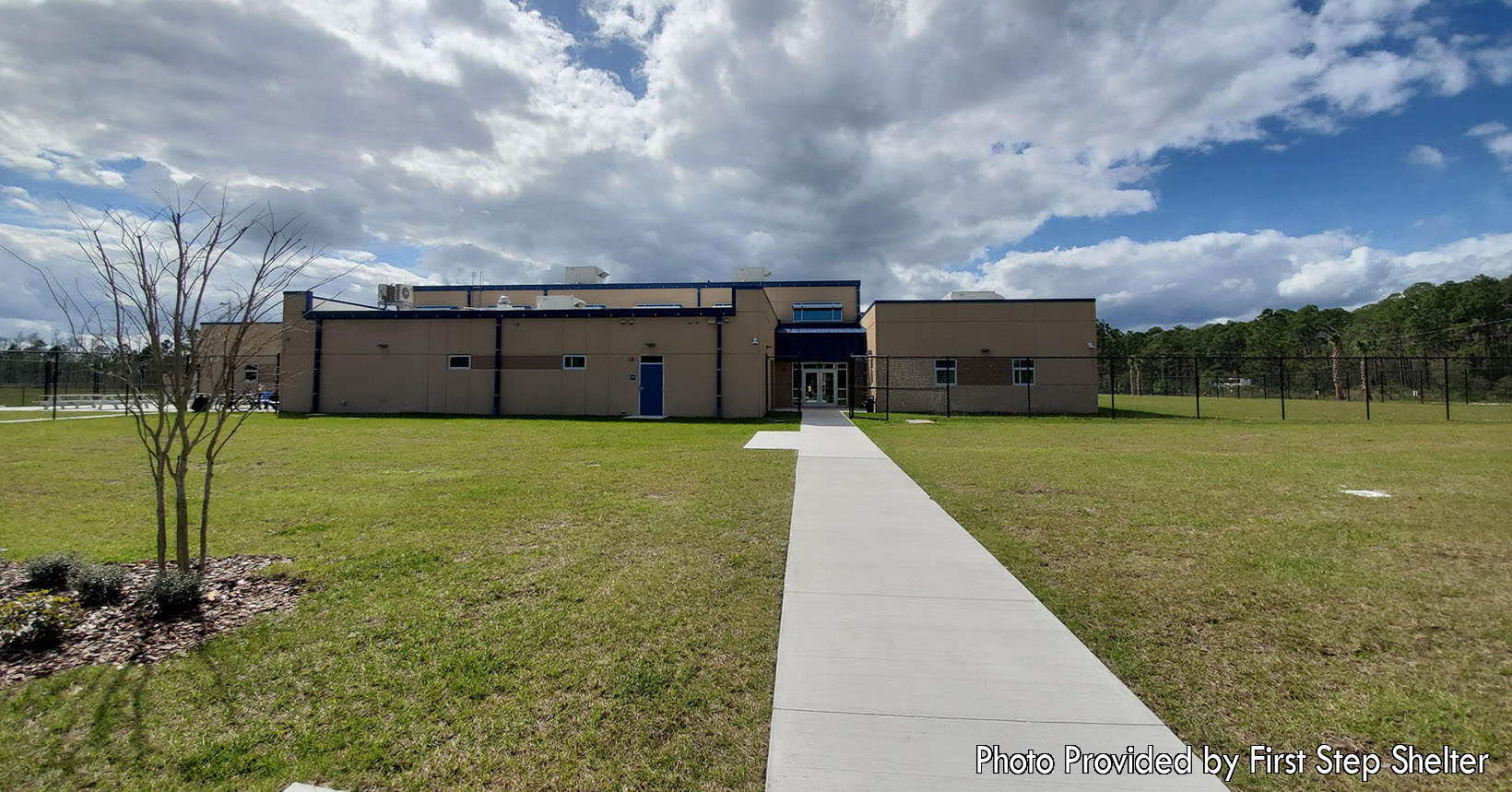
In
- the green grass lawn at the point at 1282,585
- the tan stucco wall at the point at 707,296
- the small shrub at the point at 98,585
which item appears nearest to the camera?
the green grass lawn at the point at 1282,585

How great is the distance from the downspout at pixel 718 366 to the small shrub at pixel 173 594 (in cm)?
1926

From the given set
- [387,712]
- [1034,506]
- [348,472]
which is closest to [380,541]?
[387,712]

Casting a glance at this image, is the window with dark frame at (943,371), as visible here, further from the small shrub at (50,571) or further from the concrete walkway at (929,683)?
the small shrub at (50,571)

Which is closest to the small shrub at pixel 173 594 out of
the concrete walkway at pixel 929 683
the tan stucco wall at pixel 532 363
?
the concrete walkway at pixel 929 683

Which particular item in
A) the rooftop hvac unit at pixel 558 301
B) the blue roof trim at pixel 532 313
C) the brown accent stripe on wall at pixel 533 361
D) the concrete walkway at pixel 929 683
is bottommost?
the concrete walkway at pixel 929 683

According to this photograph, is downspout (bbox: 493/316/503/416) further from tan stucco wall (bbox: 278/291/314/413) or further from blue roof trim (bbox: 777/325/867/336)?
blue roof trim (bbox: 777/325/867/336)

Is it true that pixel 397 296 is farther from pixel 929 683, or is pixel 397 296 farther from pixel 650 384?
pixel 929 683

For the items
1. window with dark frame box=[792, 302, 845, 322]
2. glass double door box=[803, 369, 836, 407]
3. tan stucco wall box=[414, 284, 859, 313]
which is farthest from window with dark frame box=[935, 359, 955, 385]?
window with dark frame box=[792, 302, 845, 322]

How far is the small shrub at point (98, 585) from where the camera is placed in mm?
3912

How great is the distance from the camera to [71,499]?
730 cm

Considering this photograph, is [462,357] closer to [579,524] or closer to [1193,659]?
[579,524]

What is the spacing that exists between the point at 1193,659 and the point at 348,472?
1089 centimetres

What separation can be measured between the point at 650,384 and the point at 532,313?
18.3ft

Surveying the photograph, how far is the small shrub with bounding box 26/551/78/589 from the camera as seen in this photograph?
4090mm
